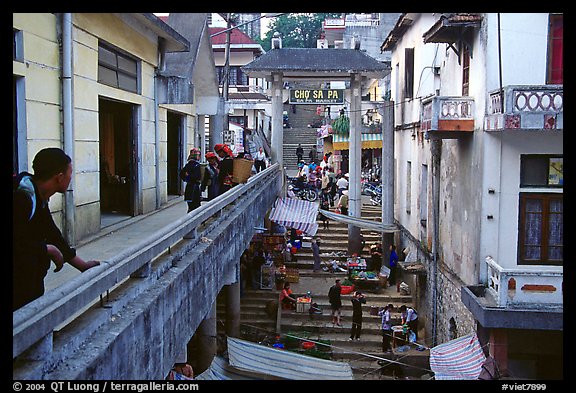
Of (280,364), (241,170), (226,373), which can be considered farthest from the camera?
(241,170)

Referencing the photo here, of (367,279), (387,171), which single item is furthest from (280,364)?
(387,171)

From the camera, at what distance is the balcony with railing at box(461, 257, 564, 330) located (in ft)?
36.9

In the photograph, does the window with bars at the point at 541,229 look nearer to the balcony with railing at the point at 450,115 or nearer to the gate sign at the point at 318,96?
the balcony with railing at the point at 450,115

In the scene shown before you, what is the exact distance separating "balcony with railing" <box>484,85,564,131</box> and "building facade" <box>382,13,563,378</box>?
2 cm

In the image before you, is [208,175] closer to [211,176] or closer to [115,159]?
[211,176]

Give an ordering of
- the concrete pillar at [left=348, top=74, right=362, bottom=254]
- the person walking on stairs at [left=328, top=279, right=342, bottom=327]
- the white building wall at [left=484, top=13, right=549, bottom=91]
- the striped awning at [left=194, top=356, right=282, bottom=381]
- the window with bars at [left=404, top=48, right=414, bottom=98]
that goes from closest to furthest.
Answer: the striped awning at [left=194, top=356, right=282, bottom=381], the white building wall at [left=484, top=13, right=549, bottom=91], the person walking on stairs at [left=328, top=279, right=342, bottom=327], the window with bars at [left=404, top=48, right=414, bottom=98], the concrete pillar at [left=348, top=74, right=362, bottom=254]

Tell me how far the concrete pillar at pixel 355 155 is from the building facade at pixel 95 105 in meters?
6.47

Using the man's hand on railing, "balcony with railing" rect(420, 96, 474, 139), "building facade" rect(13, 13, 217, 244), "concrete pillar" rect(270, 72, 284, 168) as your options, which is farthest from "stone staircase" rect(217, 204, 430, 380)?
the man's hand on railing

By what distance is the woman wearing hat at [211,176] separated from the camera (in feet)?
37.9

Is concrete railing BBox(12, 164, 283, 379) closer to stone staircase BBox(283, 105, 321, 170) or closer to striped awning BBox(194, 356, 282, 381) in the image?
striped awning BBox(194, 356, 282, 381)

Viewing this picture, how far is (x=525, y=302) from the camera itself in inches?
448

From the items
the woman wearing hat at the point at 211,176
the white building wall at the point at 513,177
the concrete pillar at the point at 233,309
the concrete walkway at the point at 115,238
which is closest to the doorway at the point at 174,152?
the concrete walkway at the point at 115,238

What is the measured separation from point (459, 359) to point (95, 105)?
7.71 meters
